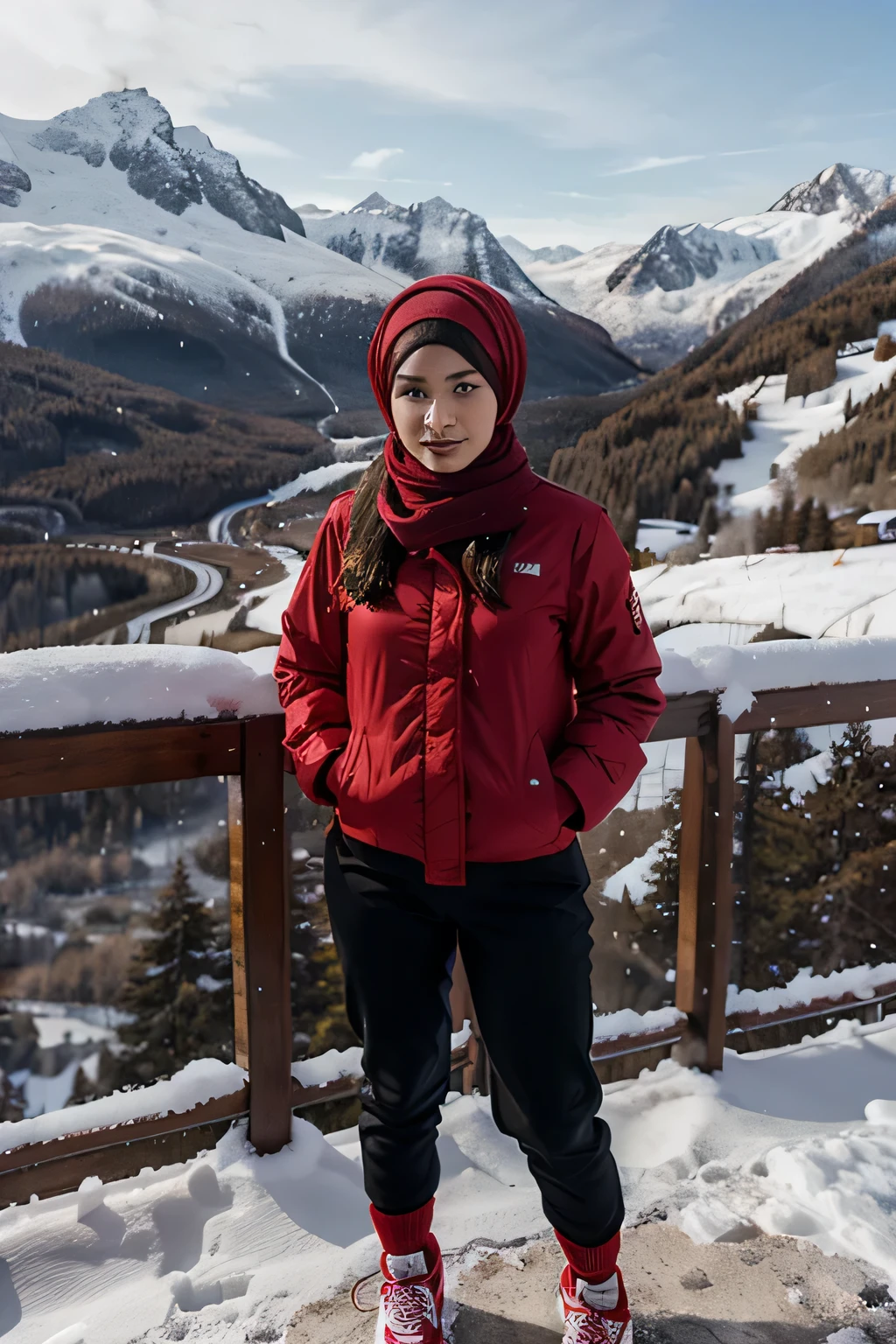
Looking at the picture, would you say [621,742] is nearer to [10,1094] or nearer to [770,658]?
[770,658]

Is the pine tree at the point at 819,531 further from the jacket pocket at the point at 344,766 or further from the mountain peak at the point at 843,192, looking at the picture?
the jacket pocket at the point at 344,766

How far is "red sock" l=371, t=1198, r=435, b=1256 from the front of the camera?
3.50 ft

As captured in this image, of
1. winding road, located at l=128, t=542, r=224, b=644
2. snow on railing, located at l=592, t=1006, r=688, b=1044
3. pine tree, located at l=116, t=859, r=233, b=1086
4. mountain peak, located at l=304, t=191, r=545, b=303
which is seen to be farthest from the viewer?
mountain peak, located at l=304, t=191, r=545, b=303

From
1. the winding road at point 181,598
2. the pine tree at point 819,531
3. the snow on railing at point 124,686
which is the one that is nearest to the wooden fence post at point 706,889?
the snow on railing at point 124,686

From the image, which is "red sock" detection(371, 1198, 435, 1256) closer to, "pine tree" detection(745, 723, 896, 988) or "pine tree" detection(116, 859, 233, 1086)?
"pine tree" detection(745, 723, 896, 988)

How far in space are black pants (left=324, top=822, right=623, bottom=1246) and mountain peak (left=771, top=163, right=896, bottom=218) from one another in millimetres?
19970

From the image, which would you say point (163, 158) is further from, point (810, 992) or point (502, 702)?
point (502, 702)

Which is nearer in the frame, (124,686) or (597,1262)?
(597,1262)

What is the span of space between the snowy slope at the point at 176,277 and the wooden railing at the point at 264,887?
17250 millimetres

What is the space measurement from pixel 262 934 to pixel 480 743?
2.31ft

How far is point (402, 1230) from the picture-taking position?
3.50ft

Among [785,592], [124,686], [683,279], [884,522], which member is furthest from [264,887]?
[683,279]

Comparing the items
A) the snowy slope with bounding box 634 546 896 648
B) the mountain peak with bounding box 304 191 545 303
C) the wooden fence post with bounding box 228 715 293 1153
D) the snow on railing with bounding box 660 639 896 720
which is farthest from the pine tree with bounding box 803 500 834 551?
the wooden fence post with bounding box 228 715 293 1153

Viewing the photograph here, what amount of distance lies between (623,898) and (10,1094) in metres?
9.73
